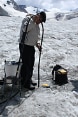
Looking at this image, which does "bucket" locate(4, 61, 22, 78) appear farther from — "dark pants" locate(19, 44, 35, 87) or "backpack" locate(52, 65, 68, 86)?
"backpack" locate(52, 65, 68, 86)

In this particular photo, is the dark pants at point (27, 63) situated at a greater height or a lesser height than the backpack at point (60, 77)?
greater

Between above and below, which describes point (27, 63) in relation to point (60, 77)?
above

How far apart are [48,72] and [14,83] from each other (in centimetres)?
258

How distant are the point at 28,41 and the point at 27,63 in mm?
616

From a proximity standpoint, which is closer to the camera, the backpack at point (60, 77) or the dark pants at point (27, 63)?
the dark pants at point (27, 63)

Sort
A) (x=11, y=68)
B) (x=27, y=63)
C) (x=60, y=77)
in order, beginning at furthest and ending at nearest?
(x=60, y=77) → (x=27, y=63) → (x=11, y=68)

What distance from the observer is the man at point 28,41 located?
744 centimetres

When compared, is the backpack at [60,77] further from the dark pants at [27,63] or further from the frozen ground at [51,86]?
the dark pants at [27,63]

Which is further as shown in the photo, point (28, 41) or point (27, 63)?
point (27, 63)

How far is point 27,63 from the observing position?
26.1 feet

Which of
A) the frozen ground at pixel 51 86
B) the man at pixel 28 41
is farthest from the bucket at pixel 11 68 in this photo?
the frozen ground at pixel 51 86

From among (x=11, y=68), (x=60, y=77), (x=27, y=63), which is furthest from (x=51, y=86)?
(x=11, y=68)

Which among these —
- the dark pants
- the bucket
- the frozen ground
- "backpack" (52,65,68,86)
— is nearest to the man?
the dark pants

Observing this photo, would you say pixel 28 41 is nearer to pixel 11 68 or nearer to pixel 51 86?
pixel 11 68
